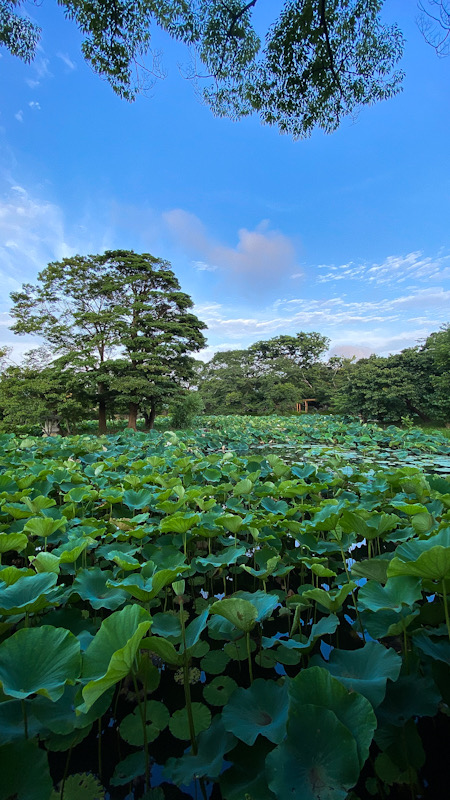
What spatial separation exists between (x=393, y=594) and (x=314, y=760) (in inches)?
17.4

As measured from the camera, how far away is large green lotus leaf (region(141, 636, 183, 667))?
692 millimetres

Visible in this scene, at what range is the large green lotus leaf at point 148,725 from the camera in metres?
0.83

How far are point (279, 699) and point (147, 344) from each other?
11.4 metres

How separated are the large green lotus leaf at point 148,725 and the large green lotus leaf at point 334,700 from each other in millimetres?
509

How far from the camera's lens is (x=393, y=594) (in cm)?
86

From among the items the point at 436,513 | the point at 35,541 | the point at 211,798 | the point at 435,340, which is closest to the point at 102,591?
the point at 211,798

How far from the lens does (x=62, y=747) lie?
0.74m

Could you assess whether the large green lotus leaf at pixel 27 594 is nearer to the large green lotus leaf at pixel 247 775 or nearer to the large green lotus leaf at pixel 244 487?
the large green lotus leaf at pixel 247 775

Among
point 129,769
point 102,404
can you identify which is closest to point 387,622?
point 129,769

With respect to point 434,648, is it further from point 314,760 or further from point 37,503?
point 37,503

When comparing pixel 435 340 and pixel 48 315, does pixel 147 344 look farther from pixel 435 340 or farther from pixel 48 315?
pixel 435 340

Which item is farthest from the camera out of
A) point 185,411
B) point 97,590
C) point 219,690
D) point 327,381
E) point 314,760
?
point 327,381

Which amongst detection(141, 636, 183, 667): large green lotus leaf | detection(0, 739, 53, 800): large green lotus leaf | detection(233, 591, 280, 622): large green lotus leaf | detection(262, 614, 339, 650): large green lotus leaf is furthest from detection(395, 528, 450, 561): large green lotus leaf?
detection(0, 739, 53, 800): large green lotus leaf

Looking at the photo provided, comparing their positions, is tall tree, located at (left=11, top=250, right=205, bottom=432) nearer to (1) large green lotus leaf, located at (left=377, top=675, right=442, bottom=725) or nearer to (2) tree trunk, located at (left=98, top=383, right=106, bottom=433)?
(2) tree trunk, located at (left=98, top=383, right=106, bottom=433)
